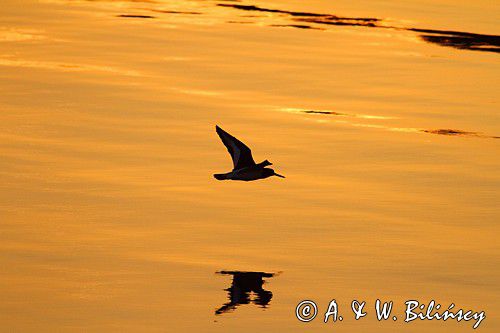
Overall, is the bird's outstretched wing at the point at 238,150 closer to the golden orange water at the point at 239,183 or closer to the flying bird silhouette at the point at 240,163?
the flying bird silhouette at the point at 240,163

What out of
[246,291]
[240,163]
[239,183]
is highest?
Answer: [239,183]

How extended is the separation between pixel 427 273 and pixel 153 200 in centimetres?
309

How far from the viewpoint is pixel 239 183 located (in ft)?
50.8

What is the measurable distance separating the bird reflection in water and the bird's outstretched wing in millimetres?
1633

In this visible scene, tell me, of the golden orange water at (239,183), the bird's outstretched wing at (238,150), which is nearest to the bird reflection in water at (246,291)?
the golden orange water at (239,183)

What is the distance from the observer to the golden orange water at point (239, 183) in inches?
472

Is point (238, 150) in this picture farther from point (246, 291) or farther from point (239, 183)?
point (246, 291)

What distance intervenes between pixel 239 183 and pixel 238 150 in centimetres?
188

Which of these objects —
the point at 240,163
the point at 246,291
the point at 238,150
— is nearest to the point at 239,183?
the point at 240,163

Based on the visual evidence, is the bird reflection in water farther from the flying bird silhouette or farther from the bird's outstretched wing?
the bird's outstretched wing

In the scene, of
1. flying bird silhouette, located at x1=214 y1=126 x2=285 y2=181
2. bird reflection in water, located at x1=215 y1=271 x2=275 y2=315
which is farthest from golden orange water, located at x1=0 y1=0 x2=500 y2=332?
flying bird silhouette, located at x1=214 y1=126 x2=285 y2=181

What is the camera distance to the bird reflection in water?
11.8 m

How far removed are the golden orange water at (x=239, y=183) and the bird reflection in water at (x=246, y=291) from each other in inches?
3.5

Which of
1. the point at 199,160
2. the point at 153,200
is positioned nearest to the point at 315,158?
the point at 199,160
